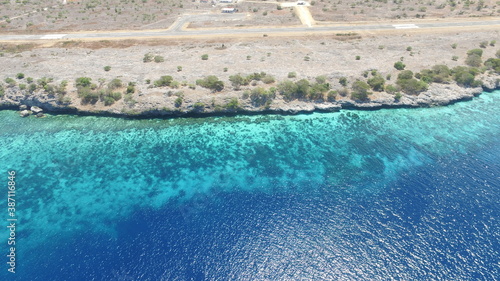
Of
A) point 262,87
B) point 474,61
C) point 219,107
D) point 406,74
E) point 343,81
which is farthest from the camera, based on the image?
point 474,61

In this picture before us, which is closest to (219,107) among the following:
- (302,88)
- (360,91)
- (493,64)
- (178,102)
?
(178,102)

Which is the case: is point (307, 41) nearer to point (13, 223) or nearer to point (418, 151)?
point (418, 151)

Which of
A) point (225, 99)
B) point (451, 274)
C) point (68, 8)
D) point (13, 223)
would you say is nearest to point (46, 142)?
→ point (13, 223)

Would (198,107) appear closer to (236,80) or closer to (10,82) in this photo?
(236,80)

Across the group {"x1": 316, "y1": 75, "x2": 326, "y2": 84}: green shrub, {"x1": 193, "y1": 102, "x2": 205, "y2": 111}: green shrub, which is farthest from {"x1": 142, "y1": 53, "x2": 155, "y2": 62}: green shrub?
{"x1": 316, "y1": 75, "x2": 326, "y2": 84}: green shrub

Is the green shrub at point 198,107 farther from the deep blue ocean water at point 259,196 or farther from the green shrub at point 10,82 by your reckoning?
the green shrub at point 10,82

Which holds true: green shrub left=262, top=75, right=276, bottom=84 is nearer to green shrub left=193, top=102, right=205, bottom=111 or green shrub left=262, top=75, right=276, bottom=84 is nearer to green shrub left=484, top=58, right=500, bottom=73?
green shrub left=193, top=102, right=205, bottom=111
